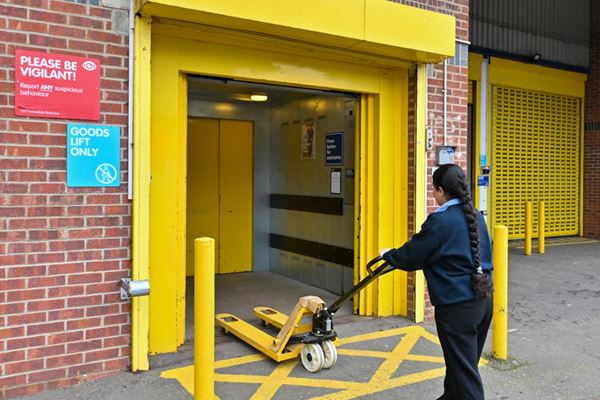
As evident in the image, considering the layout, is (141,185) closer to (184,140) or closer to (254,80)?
(184,140)

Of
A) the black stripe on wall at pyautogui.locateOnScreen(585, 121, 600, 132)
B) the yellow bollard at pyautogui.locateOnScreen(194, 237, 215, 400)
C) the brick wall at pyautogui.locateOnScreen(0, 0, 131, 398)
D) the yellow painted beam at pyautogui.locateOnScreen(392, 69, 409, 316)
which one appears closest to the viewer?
the yellow bollard at pyautogui.locateOnScreen(194, 237, 215, 400)

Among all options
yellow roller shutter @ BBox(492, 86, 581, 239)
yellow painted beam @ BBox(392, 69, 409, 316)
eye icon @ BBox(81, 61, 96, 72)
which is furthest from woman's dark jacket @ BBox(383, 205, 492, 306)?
yellow roller shutter @ BBox(492, 86, 581, 239)

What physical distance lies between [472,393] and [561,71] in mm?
11650

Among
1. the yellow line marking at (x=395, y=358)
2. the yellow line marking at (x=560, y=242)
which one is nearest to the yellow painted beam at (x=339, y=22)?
the yellow line marking at (x=395, y=358)

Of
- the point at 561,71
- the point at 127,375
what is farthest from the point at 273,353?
the point at 561,71

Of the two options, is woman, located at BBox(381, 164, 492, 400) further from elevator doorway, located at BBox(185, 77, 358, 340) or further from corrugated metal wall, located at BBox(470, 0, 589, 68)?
corrugated metal wall, located at BBox(470, 0, 589, 68)

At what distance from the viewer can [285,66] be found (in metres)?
5.33

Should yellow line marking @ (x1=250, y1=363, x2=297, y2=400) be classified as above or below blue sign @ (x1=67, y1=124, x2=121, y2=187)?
below

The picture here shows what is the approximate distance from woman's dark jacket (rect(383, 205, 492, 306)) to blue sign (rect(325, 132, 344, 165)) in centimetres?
388

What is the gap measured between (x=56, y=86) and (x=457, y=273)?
122 inches

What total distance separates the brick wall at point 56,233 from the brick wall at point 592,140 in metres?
12.6

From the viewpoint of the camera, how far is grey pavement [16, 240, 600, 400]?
4070 mm

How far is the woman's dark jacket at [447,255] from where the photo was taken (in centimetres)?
325

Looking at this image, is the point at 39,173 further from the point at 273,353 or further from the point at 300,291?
the point at 300,291
